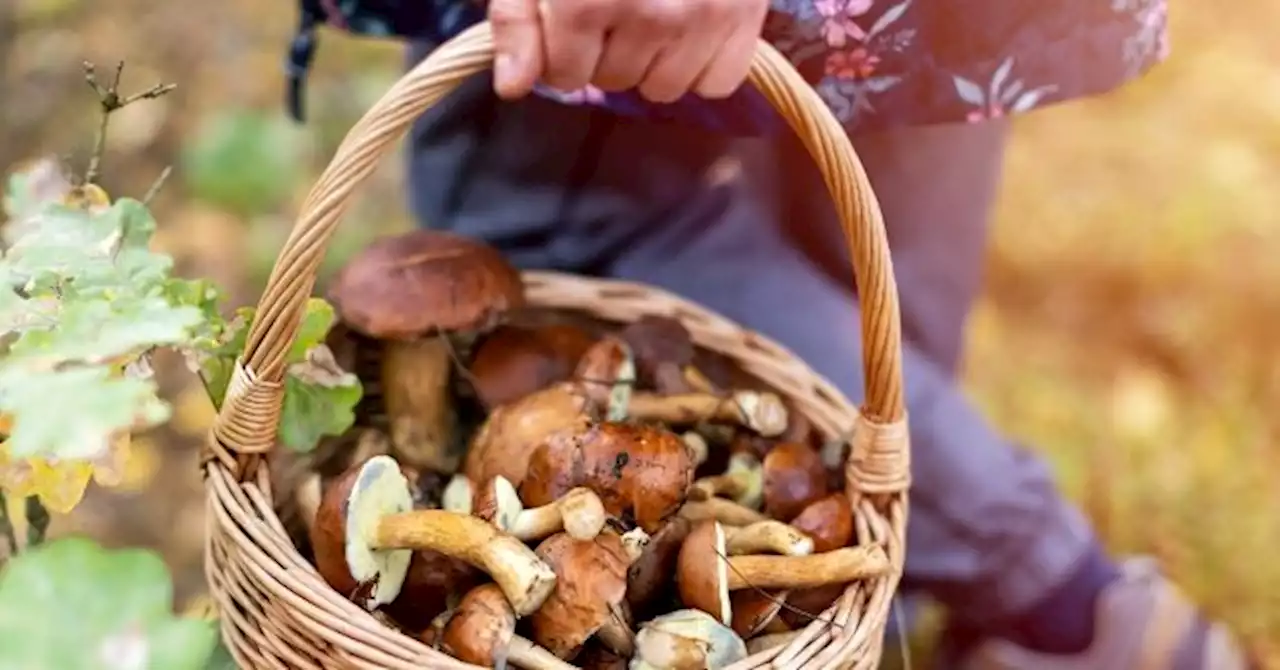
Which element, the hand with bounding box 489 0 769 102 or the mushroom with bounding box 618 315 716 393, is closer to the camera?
the hand with bounding box 489 0 769 102

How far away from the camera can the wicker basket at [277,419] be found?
0.70 m

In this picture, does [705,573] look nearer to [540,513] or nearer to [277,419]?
[540,513]

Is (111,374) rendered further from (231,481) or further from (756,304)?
(756,304)

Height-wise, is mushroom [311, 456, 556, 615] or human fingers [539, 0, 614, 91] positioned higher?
human fingers [539, 0, 614, 91]

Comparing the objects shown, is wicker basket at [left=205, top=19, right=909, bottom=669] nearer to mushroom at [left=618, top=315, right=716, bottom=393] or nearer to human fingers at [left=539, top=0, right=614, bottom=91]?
human fingers at [left=539, top=0, right=614, bottom=91]

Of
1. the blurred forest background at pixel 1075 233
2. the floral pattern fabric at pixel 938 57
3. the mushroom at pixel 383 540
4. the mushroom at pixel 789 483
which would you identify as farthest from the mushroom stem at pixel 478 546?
the blurred forest background at pixel 1075 233

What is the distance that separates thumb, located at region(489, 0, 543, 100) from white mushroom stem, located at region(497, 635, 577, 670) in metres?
0.32

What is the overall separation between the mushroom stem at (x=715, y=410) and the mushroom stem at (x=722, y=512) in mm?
83

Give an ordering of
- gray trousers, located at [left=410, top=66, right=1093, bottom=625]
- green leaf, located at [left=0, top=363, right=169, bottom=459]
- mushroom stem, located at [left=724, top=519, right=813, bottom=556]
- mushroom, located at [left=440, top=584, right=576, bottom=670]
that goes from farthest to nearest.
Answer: gray trousers, located at [left=410, top=66, right=1093, bottom=625]
mushroom stem, located at [left=724, top=519, right=813, bottom=556]
mushroom, located at [left=440, top=584, right=576, bottom=670]
green leaf, located at [left=0, top=363, right=169, bottom=459]

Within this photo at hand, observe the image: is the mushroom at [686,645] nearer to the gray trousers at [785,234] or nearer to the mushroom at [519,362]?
the mushroom at [519,362]

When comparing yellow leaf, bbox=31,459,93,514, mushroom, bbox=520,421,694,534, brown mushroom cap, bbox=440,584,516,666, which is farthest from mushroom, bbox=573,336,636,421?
yellow leaf, bbox=31,459,93,514

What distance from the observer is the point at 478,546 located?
0.72 m

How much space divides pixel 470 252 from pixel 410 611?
0.91 feet

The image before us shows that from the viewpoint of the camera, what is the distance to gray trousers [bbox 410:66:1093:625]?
1081 millimetres
